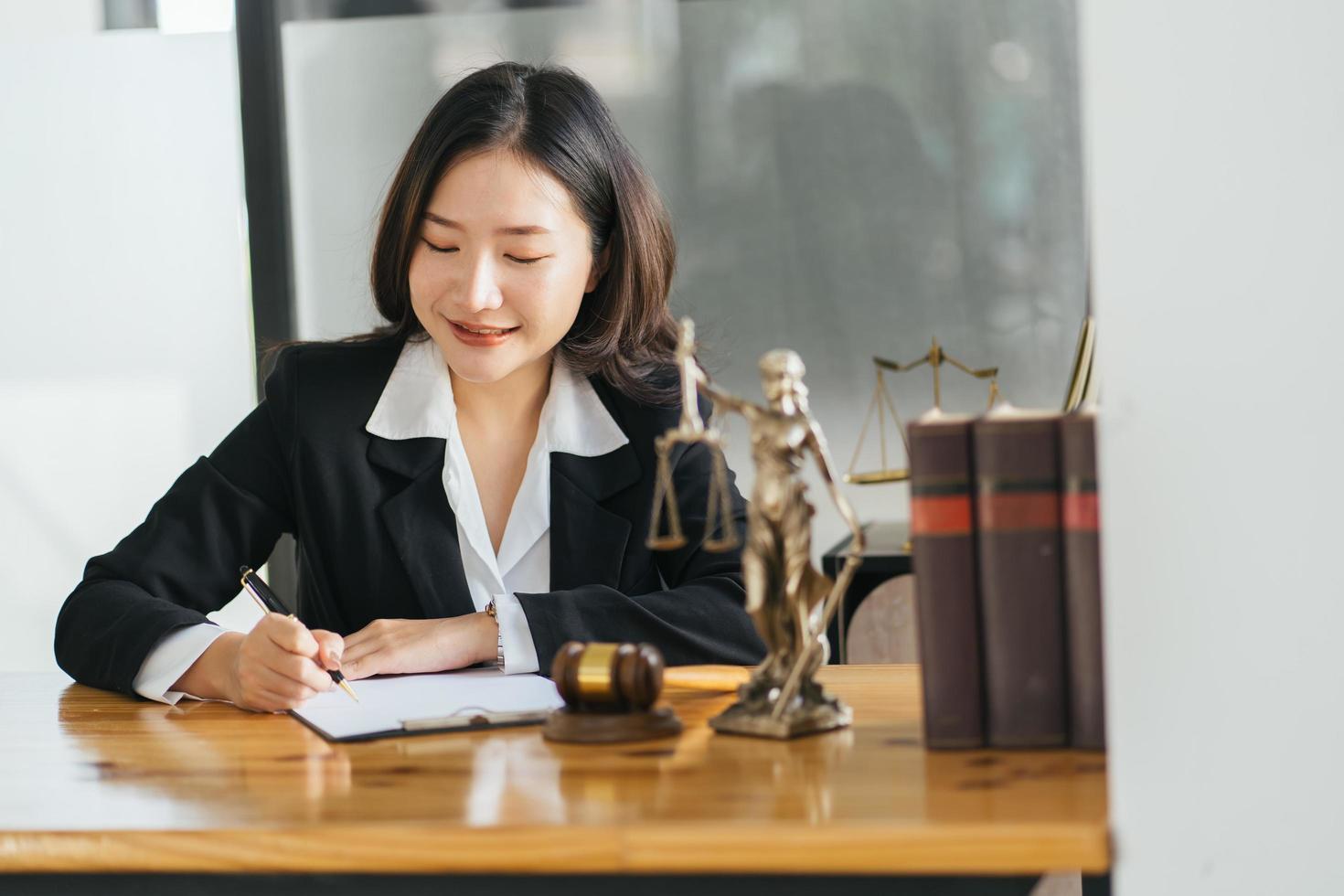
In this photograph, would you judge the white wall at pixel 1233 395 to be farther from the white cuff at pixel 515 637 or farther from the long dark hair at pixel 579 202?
the long dark hair at pixel 579 202

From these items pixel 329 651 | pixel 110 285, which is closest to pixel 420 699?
pixel 329 651

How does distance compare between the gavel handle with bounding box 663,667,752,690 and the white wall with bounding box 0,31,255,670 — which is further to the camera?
the white wall with bounding box 0,31,255,670

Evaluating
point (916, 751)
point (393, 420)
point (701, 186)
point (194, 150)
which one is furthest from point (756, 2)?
point (916, 751)

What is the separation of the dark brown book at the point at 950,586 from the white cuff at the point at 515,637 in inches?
20.7

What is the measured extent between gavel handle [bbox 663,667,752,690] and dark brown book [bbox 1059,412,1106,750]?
0.37 metres

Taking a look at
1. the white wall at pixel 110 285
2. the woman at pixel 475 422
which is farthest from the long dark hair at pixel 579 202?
the white wall at pixel 110 285

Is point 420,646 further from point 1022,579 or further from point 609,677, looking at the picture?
point 1022,579

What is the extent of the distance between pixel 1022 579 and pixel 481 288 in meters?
0.86

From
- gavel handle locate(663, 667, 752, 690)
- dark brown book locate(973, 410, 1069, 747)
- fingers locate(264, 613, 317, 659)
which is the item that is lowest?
gavel handle locate(663, 667, 752, 690)

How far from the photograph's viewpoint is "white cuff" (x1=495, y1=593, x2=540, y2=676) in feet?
4.66

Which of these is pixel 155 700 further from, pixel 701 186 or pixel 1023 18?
pixel 1023 18

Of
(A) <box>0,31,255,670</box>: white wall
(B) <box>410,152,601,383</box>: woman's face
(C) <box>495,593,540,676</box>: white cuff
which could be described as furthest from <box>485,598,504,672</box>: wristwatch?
(A) <box>0,31,255,670</box>: white wall

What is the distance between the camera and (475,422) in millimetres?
1861

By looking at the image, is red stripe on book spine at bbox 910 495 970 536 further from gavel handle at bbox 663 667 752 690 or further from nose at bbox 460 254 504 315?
nose at bbox 460 254 504 315
